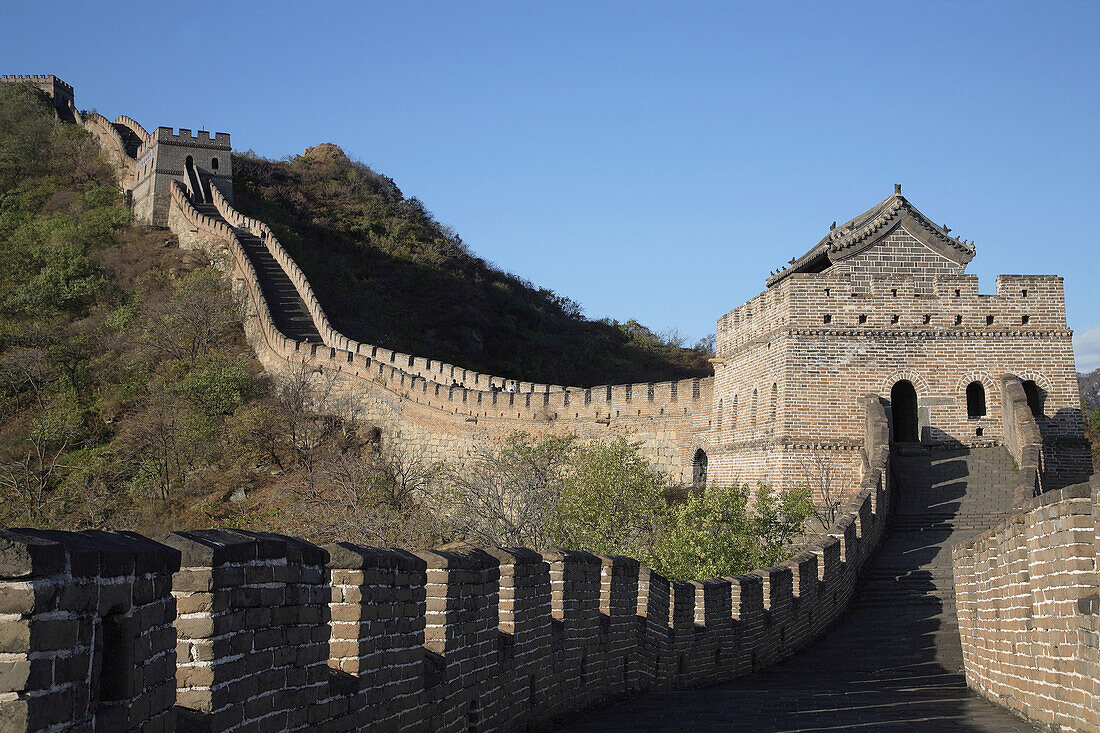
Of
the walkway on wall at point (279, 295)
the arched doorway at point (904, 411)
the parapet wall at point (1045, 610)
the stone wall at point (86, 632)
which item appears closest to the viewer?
the stone wall at point (86, 632)

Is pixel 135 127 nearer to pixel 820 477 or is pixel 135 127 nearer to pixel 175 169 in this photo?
pixel 175 169

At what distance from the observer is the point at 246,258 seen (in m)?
48.2

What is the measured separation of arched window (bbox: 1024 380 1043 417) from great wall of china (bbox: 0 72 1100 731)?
0.11m

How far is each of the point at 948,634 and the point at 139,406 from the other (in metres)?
32.8

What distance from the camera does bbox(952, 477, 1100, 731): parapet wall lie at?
24.3 feet

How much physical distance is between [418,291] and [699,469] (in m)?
35.0

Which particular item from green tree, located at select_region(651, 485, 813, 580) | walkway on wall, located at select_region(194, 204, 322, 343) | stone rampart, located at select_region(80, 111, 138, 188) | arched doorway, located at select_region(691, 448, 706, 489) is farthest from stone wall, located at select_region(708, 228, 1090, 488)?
stone rampart, located at select_region(80, 111, 138, 188)

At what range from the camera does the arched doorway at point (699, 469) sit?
98.0 ft

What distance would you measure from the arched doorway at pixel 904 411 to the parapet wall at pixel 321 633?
14.6 m

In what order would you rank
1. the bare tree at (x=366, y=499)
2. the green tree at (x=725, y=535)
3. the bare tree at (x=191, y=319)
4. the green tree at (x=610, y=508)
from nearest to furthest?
1. the green tree at (x=725, y=535)
2. the green tree at (x=610, y=508)
3. the bare tree at (x=366, y=499)
4. the bare tree at (x=191, y=319)

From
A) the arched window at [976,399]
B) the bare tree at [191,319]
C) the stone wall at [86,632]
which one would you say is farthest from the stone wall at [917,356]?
the bare tree at [191,319]

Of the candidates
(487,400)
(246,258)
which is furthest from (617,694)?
(246,258)

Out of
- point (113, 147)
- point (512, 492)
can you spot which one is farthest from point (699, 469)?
point (113, 147)

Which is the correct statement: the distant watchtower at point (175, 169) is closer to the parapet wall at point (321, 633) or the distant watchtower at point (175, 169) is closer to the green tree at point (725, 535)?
the green tree at point (725, 535)
